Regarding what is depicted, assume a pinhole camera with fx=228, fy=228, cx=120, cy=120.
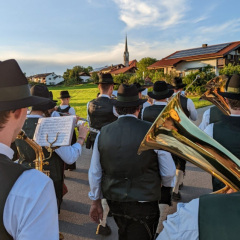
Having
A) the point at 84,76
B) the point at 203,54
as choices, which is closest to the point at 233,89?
the point at 203,54

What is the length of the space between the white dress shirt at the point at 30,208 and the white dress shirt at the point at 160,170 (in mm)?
1301

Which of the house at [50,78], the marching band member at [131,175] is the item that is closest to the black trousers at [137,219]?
the marching band member at [131,175]

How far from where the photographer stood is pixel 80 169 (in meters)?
5.52

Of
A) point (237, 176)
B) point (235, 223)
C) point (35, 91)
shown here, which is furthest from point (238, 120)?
point (35, 91)

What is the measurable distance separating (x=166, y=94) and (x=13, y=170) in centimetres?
338

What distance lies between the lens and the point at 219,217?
888mm

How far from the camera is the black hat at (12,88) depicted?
3.74ft

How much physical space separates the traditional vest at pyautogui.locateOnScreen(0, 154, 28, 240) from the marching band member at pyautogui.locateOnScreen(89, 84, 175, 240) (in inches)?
48.0

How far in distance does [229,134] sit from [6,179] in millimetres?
1955

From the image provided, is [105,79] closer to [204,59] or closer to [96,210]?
[96,210]

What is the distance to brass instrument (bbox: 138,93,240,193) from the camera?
1008 millimetres

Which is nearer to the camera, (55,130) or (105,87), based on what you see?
(55,130)

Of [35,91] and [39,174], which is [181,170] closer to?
[35,91]

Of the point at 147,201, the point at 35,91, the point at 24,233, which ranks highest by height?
the point at 35,91
